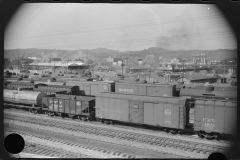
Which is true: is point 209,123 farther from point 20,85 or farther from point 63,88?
point 20,85

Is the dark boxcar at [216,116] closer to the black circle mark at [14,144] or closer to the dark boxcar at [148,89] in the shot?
the dark boxcar at [148,89]

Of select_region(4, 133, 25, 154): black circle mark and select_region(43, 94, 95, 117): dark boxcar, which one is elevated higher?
select_region(43, 94, 95, 117): dark boxcar

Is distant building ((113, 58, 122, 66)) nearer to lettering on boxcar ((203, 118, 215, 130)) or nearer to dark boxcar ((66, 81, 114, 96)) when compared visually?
dark boxcar ((66, 81, 114, 96))

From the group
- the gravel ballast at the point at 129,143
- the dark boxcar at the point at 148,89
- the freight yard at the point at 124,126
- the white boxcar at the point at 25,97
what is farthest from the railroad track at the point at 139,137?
the dark boxcar at the point at 148,89

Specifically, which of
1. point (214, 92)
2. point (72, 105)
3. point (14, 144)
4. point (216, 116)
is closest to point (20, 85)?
point (72, 105)

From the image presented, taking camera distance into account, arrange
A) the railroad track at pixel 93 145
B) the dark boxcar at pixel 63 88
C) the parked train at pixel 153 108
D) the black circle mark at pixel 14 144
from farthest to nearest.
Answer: the dark boxcar at pixel 63 88 < the parked train at pixel 153 108 < the railroad track at pixel 93 145 < the black circle mark at pixel 14 144

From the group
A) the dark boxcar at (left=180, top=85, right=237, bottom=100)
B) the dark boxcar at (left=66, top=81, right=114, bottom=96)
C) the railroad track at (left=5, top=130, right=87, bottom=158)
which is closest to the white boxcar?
the dark boxcar at (left=66, top=81, right=114, bottom=96)

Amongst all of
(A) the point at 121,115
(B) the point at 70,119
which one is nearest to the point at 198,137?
(A) the point at 121,115
